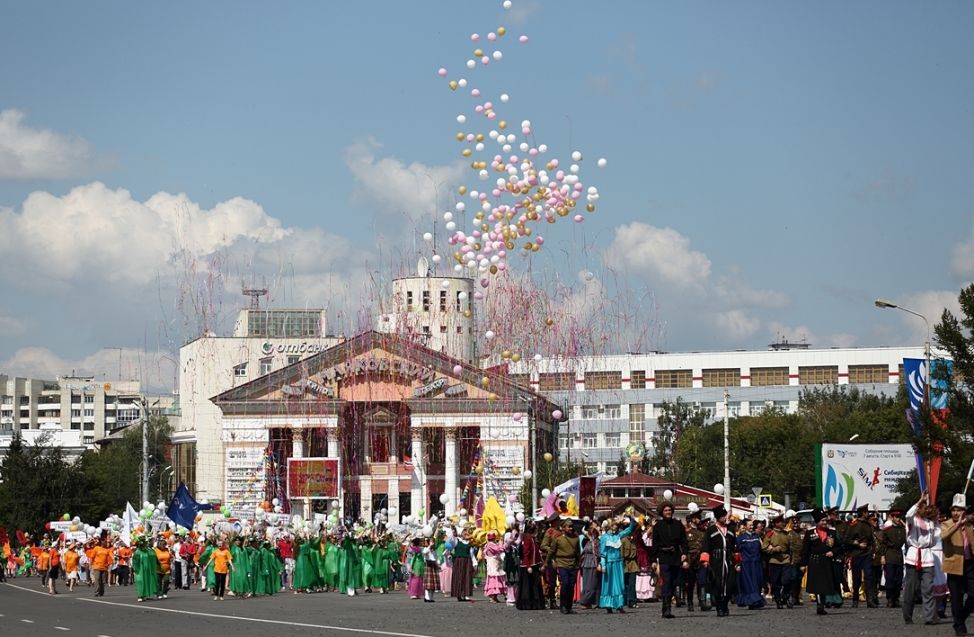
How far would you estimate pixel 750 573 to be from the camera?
3056 cm

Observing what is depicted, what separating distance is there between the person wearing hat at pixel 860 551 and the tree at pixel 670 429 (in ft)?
269

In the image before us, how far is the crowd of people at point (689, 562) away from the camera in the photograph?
25.2m

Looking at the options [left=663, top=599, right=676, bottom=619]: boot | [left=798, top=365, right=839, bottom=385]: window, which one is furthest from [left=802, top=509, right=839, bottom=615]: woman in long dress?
[left=798, top=365, right=839, bottom=385]: window

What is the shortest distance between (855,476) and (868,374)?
92220 millimetres

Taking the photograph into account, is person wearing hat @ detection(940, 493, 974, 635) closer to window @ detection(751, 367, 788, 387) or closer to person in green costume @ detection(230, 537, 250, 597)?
person in green costume @ detection(230, 537, 250, 597)

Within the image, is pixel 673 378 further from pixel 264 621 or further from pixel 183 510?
pixel 264 621

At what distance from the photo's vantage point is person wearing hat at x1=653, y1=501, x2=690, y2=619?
2838 cm

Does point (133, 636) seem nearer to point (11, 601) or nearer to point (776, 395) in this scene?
point (11, 601)

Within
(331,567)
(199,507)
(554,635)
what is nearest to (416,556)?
(331,567)

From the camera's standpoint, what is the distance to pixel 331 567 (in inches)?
1767

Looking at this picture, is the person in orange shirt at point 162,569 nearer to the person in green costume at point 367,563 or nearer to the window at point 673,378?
the person in green costume at point 367,563

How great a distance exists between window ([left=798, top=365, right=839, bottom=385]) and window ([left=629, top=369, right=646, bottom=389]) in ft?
39.1

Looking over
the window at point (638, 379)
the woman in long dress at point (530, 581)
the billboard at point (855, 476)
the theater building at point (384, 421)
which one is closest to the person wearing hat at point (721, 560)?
the woman in long dress at point (530, 581)

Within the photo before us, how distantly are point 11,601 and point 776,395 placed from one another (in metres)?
96.3
